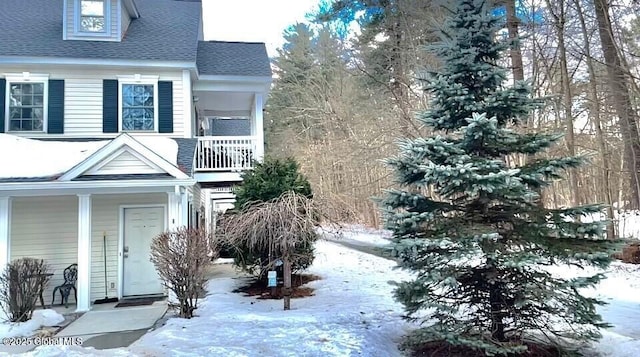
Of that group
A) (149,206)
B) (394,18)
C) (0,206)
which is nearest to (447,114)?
(149,206)

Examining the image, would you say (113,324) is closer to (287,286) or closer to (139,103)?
(287,286)

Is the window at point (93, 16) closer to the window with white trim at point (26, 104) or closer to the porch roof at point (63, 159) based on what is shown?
the window with white trim at point (26, 104)

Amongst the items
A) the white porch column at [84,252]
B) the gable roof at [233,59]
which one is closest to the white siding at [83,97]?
the gable roof at [233,59]

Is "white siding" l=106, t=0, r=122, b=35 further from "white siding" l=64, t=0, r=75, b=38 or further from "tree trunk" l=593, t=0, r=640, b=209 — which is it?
"tree trunk" l=593, t=0, r=640, b=209

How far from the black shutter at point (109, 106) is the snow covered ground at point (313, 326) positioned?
4703 mm

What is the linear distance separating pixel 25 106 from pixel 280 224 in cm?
763

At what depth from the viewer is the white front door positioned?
9844 mm

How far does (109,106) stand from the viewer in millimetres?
10961

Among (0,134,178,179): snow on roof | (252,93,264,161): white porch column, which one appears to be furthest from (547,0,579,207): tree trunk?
(0,134,178,179): snow on roof

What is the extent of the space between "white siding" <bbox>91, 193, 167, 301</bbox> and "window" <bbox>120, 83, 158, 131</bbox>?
2.01m

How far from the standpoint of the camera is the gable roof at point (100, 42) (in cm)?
1086

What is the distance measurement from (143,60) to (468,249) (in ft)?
30.7

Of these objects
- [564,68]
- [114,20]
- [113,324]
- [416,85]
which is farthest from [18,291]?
[416,85]

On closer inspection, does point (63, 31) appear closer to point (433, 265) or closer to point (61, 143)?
point (61, 143)
